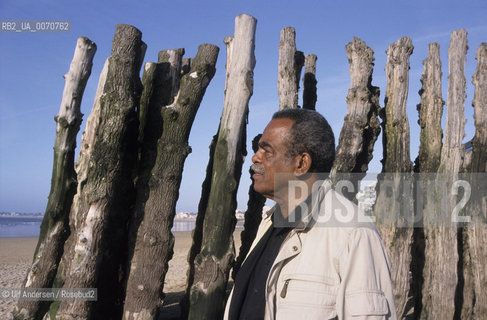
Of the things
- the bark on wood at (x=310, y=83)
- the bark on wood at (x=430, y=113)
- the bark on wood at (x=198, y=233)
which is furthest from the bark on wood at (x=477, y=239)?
the bark on wood at (x=198, y=233)

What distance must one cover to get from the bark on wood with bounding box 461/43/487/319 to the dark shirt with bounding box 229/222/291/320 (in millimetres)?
4208

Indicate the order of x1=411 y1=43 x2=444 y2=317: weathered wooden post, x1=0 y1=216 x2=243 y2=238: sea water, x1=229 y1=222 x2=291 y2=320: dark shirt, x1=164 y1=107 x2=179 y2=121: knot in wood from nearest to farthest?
x1=229 y1=222 x2=291 y2=320: dark shirt, x1=164 y1=107 x2=179 y2=121: knot in wood, x1=411 y1=43 x2=444 y2=317: weathered wooden post, x1=0 y1=216 x2=243 y2=238: sea water

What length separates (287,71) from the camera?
19.4ft

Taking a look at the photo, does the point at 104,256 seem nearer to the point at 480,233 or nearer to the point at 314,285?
the point at 314,285

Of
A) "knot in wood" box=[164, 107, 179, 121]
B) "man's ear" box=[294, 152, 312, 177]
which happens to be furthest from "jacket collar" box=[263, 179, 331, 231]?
"knot in wood" box=[164, 107, 179, 121]

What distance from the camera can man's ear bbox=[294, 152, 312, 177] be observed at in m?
2.40

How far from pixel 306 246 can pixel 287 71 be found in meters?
4.13

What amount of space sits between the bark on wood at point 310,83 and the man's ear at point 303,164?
158 inches

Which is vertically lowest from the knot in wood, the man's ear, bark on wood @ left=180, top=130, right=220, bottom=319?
bark on wood @ left=180, top=130, right=220, bottom=319

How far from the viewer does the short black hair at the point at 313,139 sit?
238 centimetres

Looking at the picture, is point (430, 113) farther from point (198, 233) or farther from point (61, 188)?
point (61, 188)

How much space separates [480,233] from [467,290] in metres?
0.78

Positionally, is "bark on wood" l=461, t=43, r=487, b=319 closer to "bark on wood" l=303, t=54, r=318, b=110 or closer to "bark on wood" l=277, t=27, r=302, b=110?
"bark on wood" l=303, t=54, r=318, b=110

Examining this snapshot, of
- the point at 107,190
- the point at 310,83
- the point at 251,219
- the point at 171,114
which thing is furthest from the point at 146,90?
the point at 310,83
